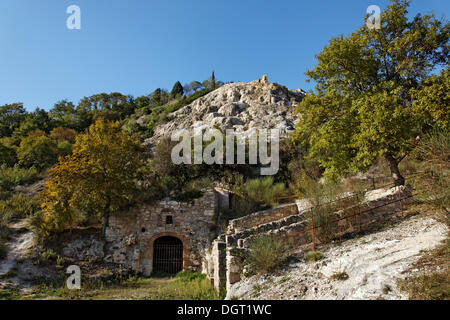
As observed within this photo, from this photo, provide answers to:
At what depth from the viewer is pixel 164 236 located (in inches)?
599

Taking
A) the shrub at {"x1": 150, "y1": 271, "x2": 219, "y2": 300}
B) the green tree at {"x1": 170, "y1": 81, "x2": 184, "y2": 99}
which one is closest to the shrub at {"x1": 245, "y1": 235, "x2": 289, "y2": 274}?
the shrub at {"x1": 150, "y1": 271, "x2": 219, "y2": 300}

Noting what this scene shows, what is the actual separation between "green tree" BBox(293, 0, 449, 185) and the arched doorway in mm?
7633

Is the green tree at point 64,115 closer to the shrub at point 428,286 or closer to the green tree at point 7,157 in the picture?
the green tree at point 7,157

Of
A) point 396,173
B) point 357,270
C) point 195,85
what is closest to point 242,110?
point 396,173

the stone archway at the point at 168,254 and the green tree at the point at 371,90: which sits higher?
the green tree at the point at 371,90

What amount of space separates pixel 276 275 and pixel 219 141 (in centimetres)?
1575

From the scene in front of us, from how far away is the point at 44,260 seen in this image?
12.8 metres

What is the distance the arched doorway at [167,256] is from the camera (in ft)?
47.3

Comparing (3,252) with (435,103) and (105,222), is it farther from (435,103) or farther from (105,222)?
(435,103)

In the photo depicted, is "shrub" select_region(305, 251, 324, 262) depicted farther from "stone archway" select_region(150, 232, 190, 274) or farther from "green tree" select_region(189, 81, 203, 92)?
"green tree" select_region(189, 81, 203, 92)

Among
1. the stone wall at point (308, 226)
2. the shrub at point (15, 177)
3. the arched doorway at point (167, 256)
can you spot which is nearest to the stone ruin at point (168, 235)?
the arched doorway at point (167, 256)

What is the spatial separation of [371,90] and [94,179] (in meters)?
12.7
